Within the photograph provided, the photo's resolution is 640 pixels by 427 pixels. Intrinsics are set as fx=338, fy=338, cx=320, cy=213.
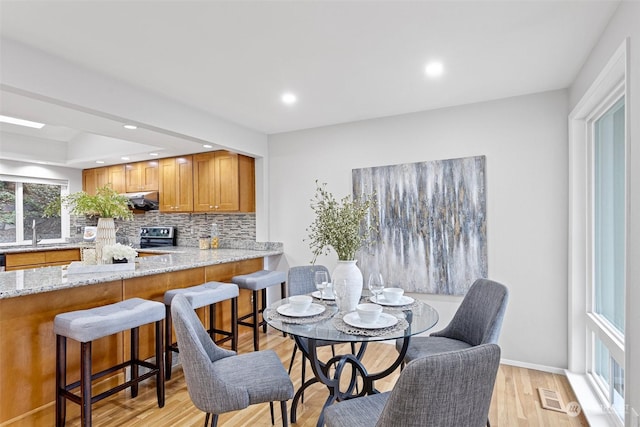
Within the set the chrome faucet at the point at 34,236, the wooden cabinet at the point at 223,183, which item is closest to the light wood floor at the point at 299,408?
the wooden cabinet at the point at 223,183

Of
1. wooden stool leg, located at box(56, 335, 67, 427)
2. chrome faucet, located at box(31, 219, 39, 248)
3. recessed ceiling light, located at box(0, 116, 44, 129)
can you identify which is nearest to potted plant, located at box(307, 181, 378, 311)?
wooden stool leg, located at box(56, 335, 67, 427)

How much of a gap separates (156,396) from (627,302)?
2.97 m

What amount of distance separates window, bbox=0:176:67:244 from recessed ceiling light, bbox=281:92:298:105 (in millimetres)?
4798

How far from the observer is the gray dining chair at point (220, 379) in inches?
60.9

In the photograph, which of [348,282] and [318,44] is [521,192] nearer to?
[348,282]

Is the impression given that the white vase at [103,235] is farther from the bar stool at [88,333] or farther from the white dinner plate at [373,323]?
the white dinner plate at [373,323]

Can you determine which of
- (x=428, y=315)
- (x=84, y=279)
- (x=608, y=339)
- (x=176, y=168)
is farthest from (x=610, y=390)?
(x=176, y=168)

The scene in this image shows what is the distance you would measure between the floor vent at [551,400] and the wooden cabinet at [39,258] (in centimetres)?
603

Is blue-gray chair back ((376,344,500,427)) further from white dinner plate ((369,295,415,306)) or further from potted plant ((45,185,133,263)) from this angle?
potted plant ((45,185,133,263))

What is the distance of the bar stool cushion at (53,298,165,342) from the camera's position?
6.39ft

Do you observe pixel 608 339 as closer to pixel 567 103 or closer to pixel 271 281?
pixel 567 103

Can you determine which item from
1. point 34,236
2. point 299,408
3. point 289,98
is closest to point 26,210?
point 34,236

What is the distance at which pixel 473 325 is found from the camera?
2.25 meters

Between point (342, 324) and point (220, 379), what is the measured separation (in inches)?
25.8
